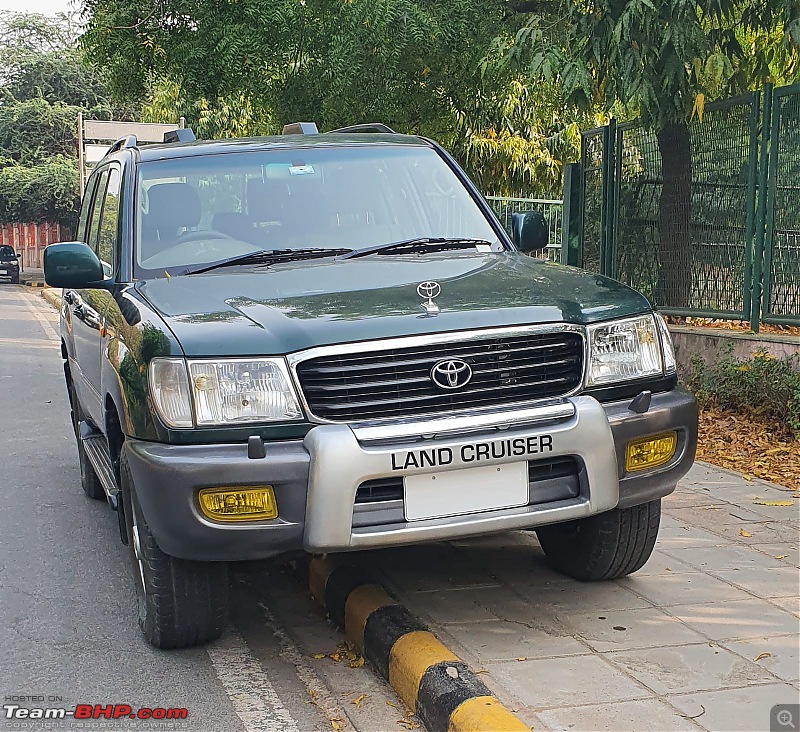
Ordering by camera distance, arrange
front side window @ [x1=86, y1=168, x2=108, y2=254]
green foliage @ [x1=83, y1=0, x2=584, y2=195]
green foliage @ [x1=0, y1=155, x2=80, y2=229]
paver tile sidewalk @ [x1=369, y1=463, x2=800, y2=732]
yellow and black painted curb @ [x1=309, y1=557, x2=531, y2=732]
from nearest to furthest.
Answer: yellow and black painted curb @ [x1=309, y1=557, x2=531, y2=732]
paver tile sidewalk @ [x1=369, y1=463, x2=800, y2=732]
front side window @ [x1=86, y1=168, x2=108, y2=254]
green foliage @ [x1=83, y1=0, x2=584, y2=195]
green foliage @ [x1=0, y1=155, x2=80, y2=229]

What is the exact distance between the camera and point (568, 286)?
174 inches

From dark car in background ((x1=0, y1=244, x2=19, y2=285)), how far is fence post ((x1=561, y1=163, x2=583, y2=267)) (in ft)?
126

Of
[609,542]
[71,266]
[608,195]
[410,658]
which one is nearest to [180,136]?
[71,266]

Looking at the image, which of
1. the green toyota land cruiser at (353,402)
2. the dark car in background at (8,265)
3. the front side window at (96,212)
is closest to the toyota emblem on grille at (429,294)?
the green toyota land cruiser at (353,402)

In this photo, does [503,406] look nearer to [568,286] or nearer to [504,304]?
[504,304]

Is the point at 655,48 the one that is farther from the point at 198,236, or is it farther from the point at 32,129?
the point at 32,129

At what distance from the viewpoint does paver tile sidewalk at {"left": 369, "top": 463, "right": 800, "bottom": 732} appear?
141 inches

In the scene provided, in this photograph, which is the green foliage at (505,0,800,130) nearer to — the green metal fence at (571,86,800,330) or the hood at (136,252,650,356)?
the green metal fence at (571,86,800,330)

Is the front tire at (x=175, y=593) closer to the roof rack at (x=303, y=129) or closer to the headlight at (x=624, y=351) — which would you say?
the headlight at (x=624, y=351)

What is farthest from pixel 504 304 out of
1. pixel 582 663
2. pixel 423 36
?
pixel 423 36

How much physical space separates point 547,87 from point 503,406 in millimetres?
8313

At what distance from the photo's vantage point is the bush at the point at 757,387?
7.84 meters

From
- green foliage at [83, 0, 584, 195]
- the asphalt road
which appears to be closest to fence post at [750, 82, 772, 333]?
green foliage at [83, 0, 584, 195]

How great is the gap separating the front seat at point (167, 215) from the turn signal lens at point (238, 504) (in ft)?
4.93
